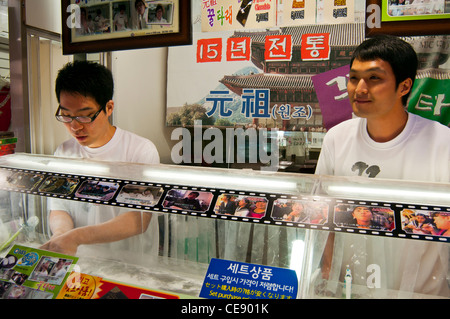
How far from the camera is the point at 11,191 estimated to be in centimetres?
125

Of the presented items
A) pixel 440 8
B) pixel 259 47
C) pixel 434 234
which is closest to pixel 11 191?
pixel 434 234

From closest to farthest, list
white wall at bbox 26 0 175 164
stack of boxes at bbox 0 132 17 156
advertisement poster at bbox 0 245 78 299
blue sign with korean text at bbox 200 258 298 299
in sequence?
1. blue sign with korean text at bbox 200 258 298 299
2. advertisement poster at bbox 0 245 78 299
3. stack of boxes at bbox 0 132 17 156
4. white wall at bbox 26 0 175 164

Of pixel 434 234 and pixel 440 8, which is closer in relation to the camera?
pixel 434 234

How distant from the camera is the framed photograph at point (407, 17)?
6.04 feet

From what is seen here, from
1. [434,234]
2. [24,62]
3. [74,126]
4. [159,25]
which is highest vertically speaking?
[159,25]

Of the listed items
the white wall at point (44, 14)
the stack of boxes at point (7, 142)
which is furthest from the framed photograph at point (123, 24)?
the stack of boxes at point (7, 142)

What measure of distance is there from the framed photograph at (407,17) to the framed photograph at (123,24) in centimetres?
117

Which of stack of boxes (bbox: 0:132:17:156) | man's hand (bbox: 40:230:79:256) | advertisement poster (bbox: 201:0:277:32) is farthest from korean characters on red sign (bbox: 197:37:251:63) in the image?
man's hand (bbox: 40:230:79:256)

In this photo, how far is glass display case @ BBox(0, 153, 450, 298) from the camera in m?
0.88

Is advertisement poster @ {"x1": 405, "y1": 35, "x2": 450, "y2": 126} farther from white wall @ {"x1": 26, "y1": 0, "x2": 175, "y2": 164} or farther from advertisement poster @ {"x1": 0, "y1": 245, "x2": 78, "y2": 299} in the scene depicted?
advertisement poster @ {"x1": 0, "y1": 245, "x2": 78, "y2": 299}

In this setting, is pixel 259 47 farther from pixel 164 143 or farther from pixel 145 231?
pixel 145 231

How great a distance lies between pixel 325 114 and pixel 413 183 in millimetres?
1536

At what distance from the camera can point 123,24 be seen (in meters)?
2.43

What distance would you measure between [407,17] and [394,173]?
35.2 inches
